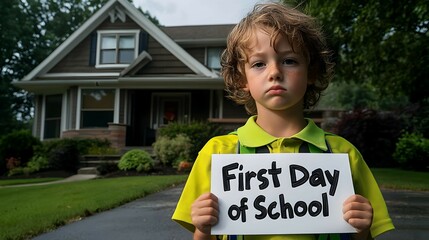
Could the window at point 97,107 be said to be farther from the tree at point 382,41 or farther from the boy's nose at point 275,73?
the boy's nose at point 275,73

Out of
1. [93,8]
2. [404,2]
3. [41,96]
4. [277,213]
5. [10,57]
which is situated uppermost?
[93,8]

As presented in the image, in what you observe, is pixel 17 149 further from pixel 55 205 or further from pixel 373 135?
pixel 373 135

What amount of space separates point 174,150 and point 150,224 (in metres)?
8.51

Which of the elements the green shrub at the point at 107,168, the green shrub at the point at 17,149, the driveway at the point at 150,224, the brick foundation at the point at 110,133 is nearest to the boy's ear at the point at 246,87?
the driveway at the point at 150,224

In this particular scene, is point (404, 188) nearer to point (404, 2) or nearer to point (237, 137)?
point (404, 2)

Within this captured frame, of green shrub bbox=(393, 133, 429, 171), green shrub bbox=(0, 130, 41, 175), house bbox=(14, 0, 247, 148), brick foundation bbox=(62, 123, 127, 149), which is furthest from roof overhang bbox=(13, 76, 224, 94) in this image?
green shrub bbox=(393, 133, 429, 171)

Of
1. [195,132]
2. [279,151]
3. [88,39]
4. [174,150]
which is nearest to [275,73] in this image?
[279,151]

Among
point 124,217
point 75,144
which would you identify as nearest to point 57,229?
point 124,217

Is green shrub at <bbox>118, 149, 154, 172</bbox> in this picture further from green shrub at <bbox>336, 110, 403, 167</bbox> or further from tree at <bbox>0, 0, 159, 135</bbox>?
tree at <bbox>0, 0, 159, 135</bbox>

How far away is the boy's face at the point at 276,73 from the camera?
1.64 metres

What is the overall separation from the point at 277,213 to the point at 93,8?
134ft

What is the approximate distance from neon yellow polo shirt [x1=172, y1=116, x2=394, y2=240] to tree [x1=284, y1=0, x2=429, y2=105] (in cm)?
822

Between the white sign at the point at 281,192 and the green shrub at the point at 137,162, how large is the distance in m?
10.8

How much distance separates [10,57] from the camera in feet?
108
